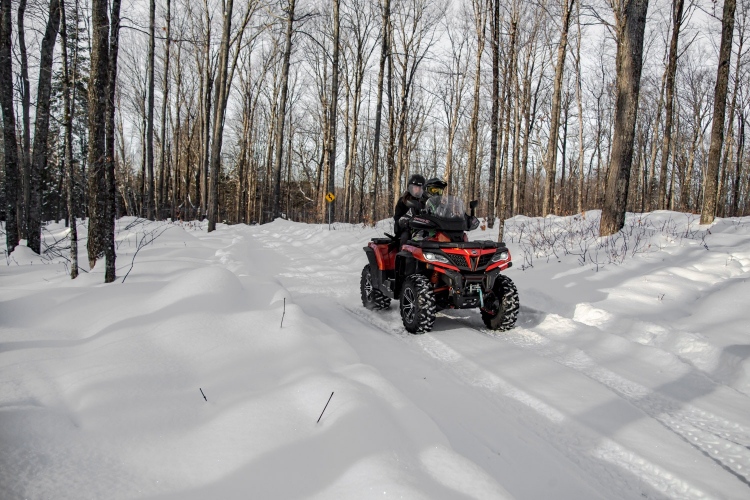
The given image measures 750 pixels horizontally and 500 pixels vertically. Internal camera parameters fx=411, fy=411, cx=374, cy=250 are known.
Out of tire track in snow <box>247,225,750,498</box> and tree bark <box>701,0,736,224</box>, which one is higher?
tree bark <box>701,0,736,224</box>

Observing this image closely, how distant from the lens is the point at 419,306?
452 centimetres

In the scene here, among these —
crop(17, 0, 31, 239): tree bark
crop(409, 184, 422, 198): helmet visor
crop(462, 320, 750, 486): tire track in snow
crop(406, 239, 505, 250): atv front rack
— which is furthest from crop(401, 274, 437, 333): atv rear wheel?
crop(17, 0, 31, 239): tree bark

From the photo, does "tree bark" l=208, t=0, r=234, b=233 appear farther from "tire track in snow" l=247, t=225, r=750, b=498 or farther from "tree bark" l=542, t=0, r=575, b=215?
"tire track in snow" l=247, t=225, r=750, b=498

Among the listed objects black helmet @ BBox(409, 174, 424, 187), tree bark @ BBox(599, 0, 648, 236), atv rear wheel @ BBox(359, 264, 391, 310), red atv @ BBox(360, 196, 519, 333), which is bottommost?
atv rear wheel @ BBox(359, 264, 391, 310)

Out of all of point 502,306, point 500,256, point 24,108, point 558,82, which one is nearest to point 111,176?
point 500,256

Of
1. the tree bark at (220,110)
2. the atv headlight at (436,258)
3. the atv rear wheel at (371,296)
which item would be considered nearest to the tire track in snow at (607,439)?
the atv headlight at (436,258)

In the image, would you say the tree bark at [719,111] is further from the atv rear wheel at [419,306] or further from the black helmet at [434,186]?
the atv rear wheel at [419,306]

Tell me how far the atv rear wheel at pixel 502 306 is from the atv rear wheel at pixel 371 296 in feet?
5.00

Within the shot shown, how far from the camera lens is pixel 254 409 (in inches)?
92.8

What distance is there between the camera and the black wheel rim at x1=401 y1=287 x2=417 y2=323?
4.67 meters

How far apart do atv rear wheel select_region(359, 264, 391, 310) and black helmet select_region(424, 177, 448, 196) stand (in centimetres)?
144

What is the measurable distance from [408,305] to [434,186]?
5.54ft

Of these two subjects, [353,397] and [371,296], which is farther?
[371,296]

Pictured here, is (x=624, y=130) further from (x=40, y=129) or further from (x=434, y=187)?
(x=40, y=129)
